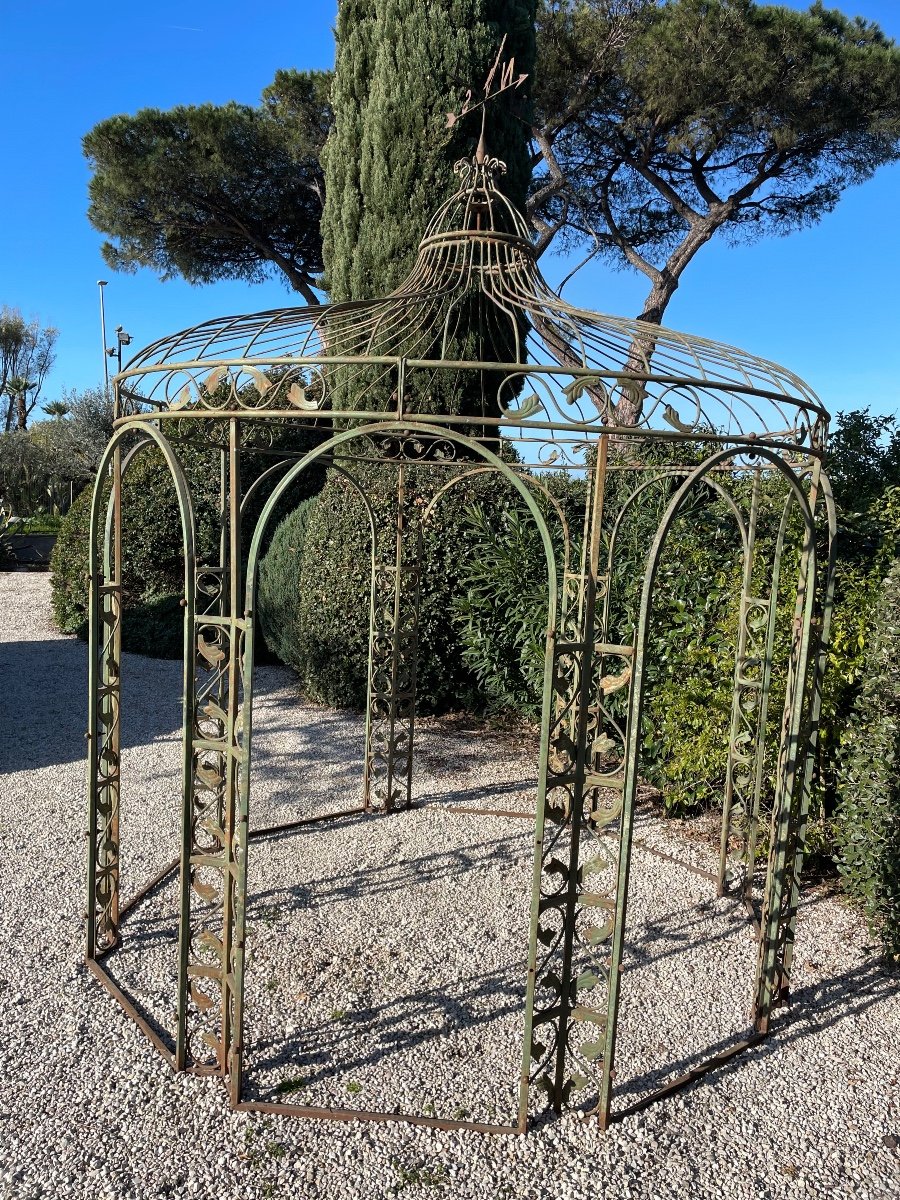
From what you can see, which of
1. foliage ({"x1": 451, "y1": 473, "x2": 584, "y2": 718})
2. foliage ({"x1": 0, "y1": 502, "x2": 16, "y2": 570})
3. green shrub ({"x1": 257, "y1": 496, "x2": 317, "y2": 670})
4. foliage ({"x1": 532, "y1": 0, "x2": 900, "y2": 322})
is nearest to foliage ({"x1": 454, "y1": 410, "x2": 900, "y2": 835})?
foliage ({"x1": 451, "y1": 473, "x2": 584, "y2": 718})

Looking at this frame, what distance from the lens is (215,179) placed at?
541 inches

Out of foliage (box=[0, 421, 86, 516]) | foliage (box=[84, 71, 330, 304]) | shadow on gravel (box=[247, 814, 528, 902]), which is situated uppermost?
foliage (box=[84, 71, 330, 304])

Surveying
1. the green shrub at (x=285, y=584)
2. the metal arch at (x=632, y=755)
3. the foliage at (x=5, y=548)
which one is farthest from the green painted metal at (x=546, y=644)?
the foliage at (x=5, y=548)

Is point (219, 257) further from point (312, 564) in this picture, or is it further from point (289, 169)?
point (312, 564)

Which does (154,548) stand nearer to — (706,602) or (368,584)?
(368,584)

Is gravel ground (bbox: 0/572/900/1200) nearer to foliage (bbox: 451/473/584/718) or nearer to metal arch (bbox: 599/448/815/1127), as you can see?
metal arch (bbox: 599/448/815/1127)

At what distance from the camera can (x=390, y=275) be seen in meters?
8.28

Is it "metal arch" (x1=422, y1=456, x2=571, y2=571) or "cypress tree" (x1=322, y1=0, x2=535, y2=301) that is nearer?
"metal arch" (x1=422, y1=456, x2=571, y2=571)

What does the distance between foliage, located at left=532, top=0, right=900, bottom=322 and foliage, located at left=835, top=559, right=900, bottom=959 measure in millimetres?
9759

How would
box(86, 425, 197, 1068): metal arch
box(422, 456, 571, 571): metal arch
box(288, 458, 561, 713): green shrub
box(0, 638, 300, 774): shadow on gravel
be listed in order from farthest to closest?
box(288, 458, 561, 713): green shrub, box(0, 638, 300, 774): shadow on gravel, box(422, 456, 571, 571): metal arch, box(86, 425, 197, 1068): metal arch

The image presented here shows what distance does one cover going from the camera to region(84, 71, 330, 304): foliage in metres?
13.4

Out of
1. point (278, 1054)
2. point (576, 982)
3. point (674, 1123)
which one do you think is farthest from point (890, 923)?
point (278, 1054)

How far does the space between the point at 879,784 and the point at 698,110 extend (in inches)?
446

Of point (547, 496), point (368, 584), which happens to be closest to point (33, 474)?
point (368, 584)
